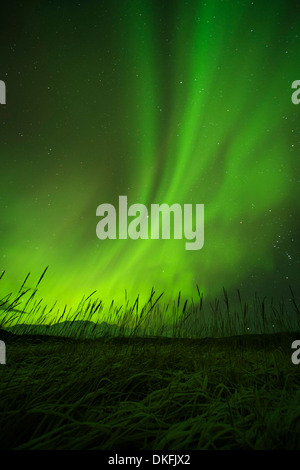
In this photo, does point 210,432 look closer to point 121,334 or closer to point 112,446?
point 112,446

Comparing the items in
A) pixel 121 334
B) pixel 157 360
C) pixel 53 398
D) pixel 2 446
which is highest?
pixel 121 334

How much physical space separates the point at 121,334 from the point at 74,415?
218 centimetres

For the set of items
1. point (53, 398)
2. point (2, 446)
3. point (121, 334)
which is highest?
point (121, 334)

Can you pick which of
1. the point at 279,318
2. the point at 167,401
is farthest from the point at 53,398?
the point at 279,318

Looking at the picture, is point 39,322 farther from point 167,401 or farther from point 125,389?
point 167,401

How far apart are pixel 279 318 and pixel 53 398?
311 cm

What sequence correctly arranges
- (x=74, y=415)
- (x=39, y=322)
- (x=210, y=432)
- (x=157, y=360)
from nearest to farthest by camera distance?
(x=210, y=432), (x=74, y=415), (x=157, y=360), (x=39, y=322)

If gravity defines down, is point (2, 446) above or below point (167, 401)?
below

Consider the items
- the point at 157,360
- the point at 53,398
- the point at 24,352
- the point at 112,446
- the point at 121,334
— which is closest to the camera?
the point at 112,446

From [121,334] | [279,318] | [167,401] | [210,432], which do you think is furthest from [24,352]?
[279,318]

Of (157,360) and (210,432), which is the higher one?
(157,360)

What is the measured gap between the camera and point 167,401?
5.48 ft
